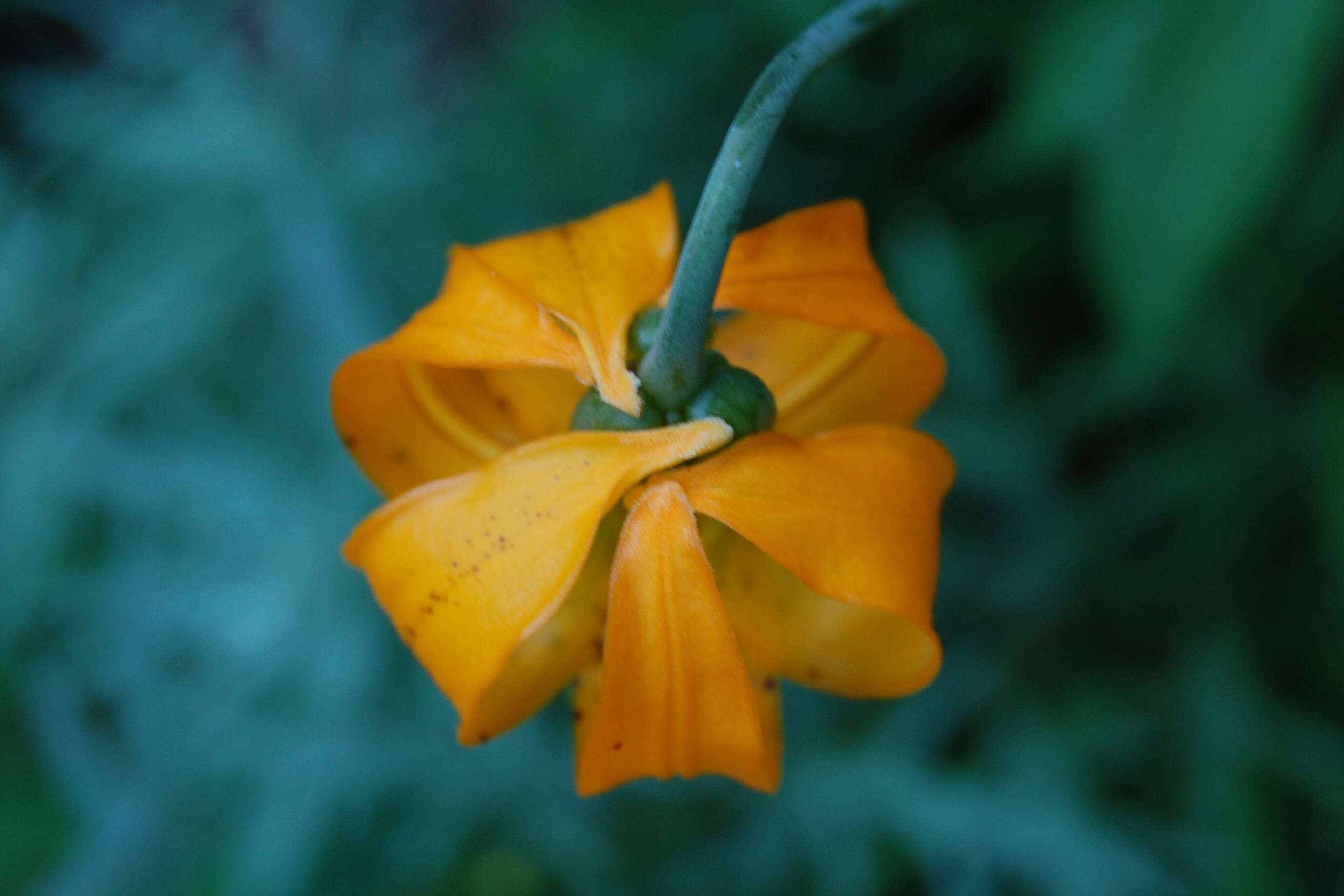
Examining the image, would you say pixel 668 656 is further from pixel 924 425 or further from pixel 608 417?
pixel 924 425

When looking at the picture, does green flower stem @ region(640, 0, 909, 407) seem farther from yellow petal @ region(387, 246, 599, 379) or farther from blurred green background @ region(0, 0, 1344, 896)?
blurred green background @ region(0, 0, 1344, 896)

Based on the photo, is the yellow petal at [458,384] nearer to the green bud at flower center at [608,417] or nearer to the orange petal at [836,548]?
the green bud at flower center at [608,417]

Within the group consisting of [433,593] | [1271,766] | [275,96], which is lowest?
[1271,766]

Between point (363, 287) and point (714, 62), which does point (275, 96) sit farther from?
point (714, 62)

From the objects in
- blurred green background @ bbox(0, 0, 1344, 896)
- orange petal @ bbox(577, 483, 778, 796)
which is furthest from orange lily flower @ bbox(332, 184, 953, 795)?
blurred green background @ bbox(0, 0, 1344, 896)

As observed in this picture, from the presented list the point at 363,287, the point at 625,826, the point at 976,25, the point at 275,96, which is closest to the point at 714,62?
the point at 976,25

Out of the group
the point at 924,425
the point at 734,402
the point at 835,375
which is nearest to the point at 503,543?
the point at 734,402
